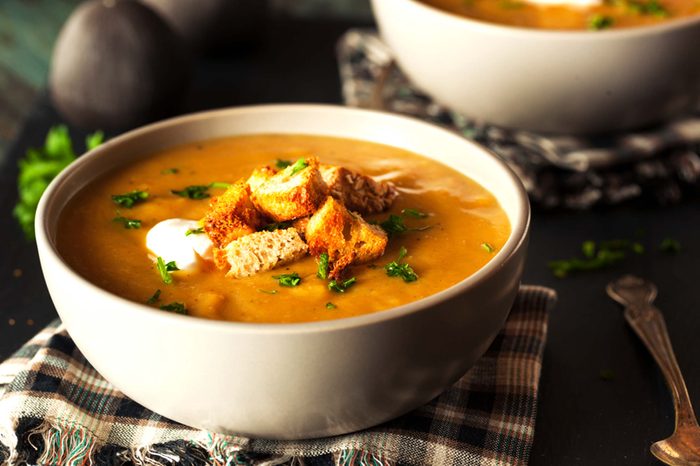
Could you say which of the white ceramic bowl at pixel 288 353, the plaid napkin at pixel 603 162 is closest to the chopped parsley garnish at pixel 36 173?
the white ceramic bowl at pixel 288 353

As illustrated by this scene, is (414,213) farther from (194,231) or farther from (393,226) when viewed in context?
(194,231)

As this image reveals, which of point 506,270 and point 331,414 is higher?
point 506,270

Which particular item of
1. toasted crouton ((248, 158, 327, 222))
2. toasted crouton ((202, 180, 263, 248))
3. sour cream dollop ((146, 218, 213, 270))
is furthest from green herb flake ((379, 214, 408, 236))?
sour cream dollop ((146, 218, 213, 270))

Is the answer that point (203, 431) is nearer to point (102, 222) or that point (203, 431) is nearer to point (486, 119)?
point (102, 222)

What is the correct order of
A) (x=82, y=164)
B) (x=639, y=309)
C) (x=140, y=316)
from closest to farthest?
(x=140, y=316), (x=82, y=164), (x=639, y=309)

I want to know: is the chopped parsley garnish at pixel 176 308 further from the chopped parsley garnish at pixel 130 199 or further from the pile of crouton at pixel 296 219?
the chopped parsley garnish at pixel 130 199

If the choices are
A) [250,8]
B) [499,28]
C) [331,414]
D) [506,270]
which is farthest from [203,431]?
[250,8]
